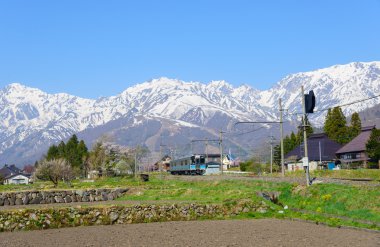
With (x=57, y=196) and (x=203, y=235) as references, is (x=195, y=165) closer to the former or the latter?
(x=57, y=196)

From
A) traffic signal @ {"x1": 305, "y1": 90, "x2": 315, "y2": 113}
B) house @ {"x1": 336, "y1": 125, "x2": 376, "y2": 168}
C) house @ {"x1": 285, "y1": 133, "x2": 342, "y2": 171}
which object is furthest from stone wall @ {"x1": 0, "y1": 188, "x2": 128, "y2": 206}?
house @ {"x1": 285, "y1": 133, "x2": 342, "y2": 171}

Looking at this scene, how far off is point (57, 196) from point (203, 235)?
28912 mm

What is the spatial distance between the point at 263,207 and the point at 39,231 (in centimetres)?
1344

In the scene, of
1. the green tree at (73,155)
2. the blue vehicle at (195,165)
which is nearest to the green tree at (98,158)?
the green tree at (73,155)

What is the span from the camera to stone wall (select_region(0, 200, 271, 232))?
27375 millimetres

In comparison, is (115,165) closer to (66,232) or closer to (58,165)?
(58,165)

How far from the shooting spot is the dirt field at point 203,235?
2092cm

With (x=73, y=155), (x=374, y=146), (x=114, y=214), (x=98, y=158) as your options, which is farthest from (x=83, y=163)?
(x=114, y=214)

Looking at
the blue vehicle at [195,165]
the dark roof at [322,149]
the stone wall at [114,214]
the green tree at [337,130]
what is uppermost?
the green tree at [337,130]

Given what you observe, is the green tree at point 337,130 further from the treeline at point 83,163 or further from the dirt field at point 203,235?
the dirt field at point 203,235

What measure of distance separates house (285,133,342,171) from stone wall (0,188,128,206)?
2460 inches

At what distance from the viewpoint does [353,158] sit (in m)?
98.8

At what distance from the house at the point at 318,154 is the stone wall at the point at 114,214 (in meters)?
75.4

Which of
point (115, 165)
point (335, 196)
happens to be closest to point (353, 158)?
point (115, 165)
